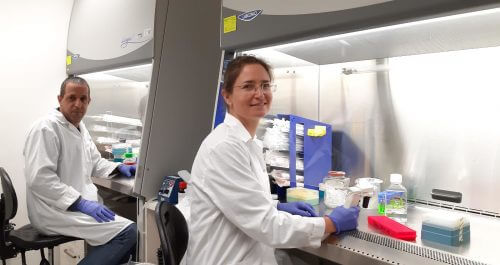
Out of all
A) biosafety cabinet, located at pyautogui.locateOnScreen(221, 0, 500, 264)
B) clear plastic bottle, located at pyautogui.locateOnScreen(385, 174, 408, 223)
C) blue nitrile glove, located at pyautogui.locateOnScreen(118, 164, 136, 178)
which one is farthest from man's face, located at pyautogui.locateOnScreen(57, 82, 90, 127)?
clear plastic bottle, located at pyautogui.locateOnScreen(385, 174, 408, 223)

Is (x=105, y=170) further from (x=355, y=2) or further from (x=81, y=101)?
(x=355, y=2)

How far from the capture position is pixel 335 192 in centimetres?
155

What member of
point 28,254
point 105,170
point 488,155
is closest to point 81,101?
point 105,170

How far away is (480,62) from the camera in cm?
144

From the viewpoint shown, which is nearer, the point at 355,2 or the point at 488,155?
the point at 355,2

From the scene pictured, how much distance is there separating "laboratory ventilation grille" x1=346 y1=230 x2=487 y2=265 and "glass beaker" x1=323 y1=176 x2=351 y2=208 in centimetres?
32

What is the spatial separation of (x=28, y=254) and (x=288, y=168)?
2.29 meters

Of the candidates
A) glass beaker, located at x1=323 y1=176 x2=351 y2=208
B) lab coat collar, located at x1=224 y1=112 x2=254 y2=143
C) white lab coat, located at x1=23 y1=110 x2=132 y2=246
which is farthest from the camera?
white lab coat, located at x1=23 y1=110 x2=132 y2=246

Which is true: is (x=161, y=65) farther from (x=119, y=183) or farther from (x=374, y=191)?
(x=374, y=191)

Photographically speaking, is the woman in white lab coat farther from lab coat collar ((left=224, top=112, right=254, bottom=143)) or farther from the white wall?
the white wall

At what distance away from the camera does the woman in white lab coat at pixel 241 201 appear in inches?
41.3

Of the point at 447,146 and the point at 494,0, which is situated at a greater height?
the point at 494,0

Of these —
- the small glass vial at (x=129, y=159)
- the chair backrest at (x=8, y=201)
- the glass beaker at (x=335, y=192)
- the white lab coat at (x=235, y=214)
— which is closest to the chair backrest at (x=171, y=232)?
the white lab coat at (x=235, y=214)

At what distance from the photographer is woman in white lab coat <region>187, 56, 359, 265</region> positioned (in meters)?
1.05
